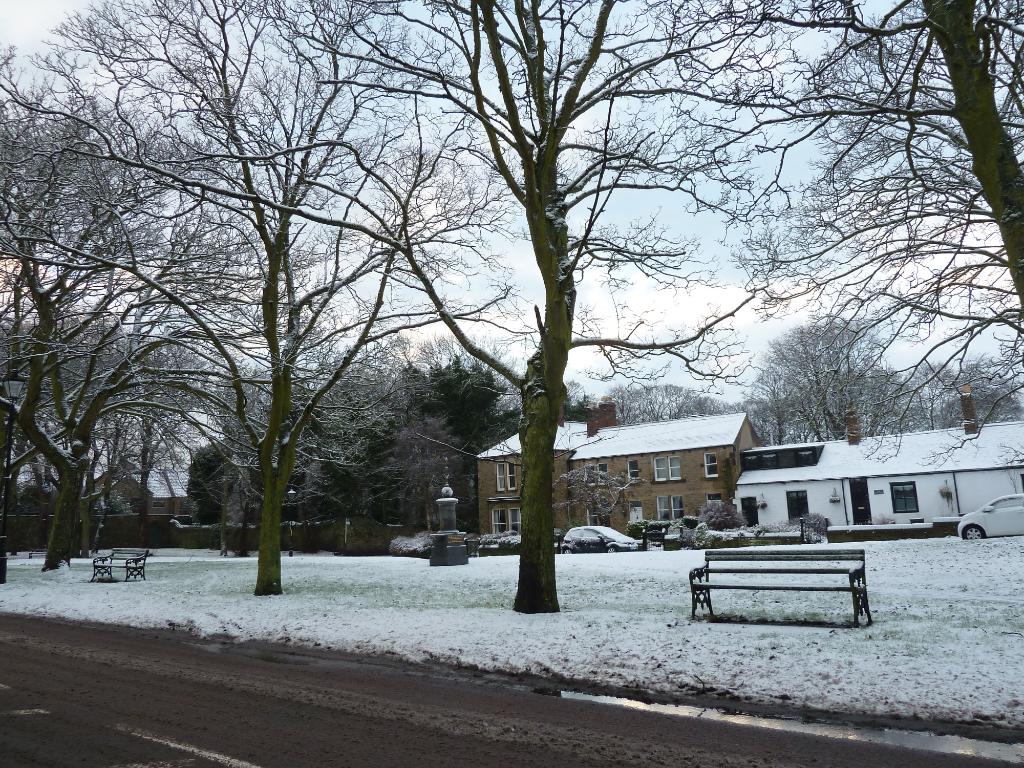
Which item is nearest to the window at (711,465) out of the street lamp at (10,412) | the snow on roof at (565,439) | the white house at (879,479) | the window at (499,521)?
→ the white house at (879,479)

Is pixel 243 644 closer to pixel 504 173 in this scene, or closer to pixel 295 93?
pixel 504 173

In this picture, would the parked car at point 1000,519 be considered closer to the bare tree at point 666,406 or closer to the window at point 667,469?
the window at point 667,469

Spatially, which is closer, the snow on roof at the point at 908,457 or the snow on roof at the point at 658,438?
the snow on roof at the point at 908,457

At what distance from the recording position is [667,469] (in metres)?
44.8

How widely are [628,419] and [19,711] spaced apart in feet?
208

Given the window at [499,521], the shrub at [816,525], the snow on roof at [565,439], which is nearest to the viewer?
the shrub at [816,525]

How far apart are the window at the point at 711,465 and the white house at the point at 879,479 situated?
1543mm

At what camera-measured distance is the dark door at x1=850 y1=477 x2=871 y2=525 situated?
4022cm

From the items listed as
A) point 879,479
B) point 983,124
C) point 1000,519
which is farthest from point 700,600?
point 879,479

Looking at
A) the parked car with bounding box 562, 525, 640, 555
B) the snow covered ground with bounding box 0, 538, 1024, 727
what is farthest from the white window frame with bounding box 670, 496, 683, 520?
the snow covered ground with bounding box 0, 538, 1024, 727

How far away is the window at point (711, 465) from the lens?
4341 cm

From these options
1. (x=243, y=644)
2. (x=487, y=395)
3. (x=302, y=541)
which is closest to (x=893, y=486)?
(x=487, y=395)

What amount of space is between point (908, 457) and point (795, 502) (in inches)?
251

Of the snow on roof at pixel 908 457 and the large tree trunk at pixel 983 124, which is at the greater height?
the large tree trunk at pixel 983 124
